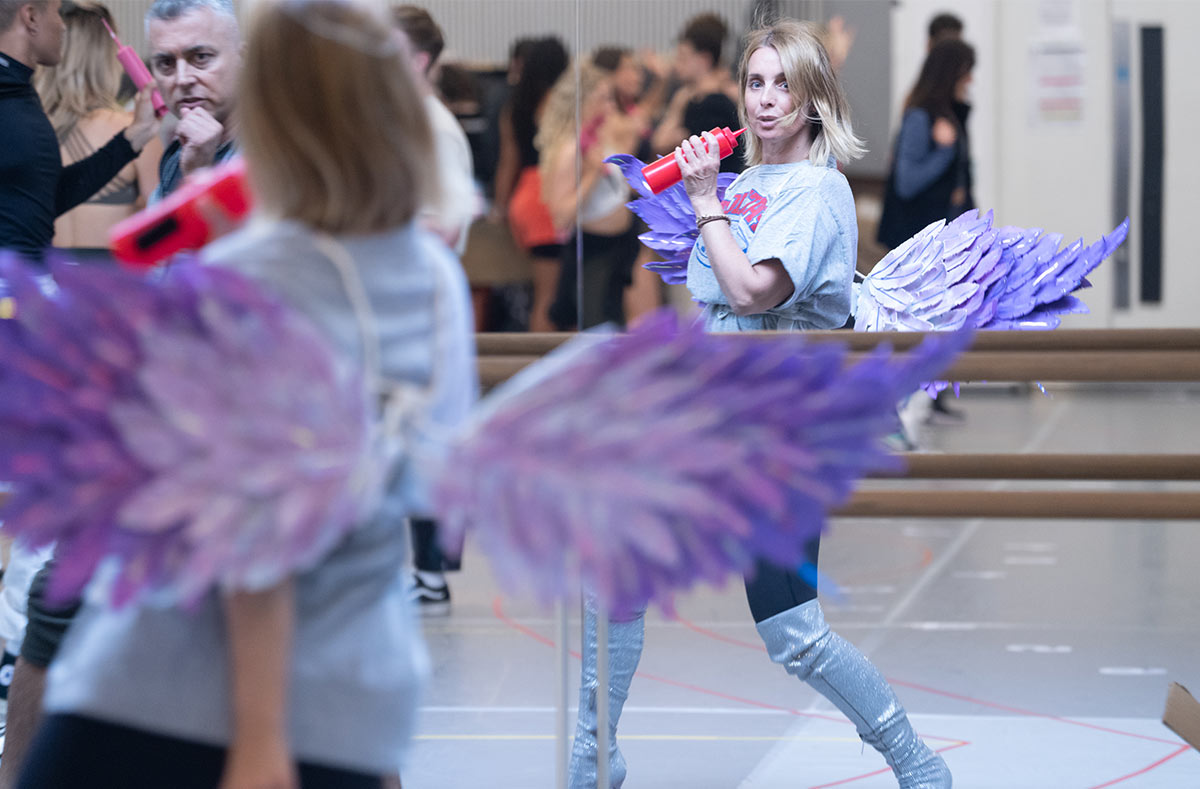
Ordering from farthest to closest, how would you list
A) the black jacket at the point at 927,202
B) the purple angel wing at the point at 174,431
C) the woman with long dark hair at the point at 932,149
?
the black jacket at the point at 927,202
the woman with long dark hair at the point at 932,149
the purple angel wing at the point at 174,431

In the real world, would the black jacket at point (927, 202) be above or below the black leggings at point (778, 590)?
above

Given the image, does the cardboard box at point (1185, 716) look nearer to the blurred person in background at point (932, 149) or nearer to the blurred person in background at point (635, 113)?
the blurred person in background at point (932, 149)

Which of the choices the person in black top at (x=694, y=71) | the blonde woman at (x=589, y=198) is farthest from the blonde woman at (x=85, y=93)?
the person in black top at (x=694, y=71)

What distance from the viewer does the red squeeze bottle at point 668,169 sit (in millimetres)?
2473

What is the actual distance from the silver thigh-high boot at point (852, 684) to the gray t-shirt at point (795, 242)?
1.63 ft

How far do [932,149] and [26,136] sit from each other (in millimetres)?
3984

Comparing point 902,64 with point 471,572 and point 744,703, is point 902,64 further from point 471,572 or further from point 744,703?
point 744,703

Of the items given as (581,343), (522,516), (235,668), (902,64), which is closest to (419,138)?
(581,343)

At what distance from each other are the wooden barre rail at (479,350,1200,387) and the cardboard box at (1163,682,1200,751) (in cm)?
97

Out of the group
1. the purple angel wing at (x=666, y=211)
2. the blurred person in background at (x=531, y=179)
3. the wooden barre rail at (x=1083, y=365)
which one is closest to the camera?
the wooden barre rail at (x=1083, y=365)

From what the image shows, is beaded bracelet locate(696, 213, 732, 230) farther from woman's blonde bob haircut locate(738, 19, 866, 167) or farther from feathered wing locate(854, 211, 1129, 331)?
feathered wing locate(854, 211, 1129, 331)

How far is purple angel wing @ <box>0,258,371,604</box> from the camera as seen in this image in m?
1.09

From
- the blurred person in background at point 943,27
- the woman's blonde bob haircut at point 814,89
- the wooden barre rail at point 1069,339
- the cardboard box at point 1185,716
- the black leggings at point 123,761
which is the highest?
the blurred person in background at point 943,27

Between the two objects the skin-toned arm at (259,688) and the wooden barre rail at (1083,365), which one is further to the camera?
the wooden barre rail at (1083,365)
